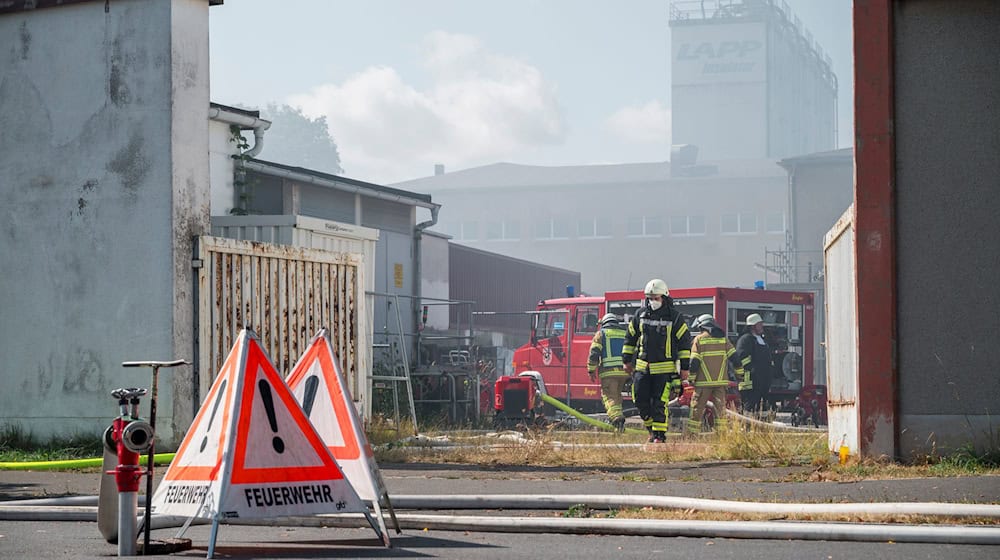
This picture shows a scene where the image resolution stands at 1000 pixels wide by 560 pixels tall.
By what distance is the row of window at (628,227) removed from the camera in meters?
72.7

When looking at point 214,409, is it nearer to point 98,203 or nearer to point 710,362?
point 98,203

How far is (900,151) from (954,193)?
21.7 inches

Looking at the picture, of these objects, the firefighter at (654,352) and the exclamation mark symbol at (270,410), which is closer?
the exclamation mark symbol at (270,410)

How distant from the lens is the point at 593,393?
76.2 feet

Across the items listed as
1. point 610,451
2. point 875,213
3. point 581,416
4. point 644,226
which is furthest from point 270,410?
point 644,226

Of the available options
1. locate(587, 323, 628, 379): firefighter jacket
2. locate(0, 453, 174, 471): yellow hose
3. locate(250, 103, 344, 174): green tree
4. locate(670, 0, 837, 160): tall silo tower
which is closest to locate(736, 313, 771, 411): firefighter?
locate(587, 323, 628, 379): firefighter jacket

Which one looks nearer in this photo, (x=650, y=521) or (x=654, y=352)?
(x=650, y=521)

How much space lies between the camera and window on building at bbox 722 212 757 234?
7262cm

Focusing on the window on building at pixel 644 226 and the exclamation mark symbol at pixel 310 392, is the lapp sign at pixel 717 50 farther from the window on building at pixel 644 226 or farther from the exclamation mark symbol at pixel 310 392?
the exclamation mark symbol at pixel 310 392

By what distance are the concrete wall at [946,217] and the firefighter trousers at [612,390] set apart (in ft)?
26.1

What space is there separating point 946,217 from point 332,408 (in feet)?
19.0

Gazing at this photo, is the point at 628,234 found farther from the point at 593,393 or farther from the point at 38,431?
the point at 38,431

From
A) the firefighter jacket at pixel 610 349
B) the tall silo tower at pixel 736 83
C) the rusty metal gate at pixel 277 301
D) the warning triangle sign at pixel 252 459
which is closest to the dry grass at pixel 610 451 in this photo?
the rusty metal gate at pixel 277 301

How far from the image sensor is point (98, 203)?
14.4 metres
